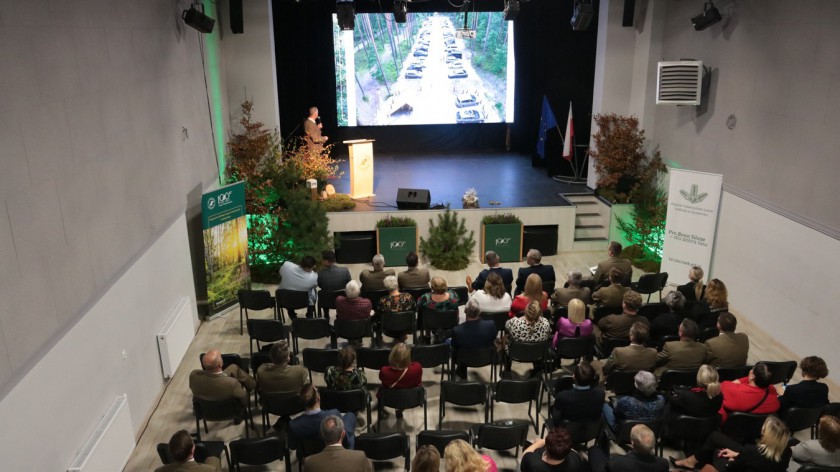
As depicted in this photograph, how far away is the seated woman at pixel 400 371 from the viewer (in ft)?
19.3

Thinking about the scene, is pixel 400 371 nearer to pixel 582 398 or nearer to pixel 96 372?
pixel 582 398

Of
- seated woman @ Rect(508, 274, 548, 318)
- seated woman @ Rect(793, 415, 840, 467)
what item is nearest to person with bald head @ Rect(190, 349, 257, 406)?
seated woman @ Rect(508, 274, 548, 318)

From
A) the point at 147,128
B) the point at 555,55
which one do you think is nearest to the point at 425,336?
the point at 147,128

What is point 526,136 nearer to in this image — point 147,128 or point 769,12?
point 769,12

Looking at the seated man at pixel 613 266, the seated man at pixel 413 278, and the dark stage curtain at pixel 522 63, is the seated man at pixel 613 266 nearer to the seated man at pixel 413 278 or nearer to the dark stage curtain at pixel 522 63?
the seated man at pixel 413 278

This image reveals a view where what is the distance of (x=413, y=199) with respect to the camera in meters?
11.6

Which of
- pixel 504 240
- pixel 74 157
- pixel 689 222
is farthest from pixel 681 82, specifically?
pixel 74 157

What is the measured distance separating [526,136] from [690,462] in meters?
11.3

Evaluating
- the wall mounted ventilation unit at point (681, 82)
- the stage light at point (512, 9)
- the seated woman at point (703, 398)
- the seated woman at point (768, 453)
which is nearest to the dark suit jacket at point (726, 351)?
the seated woman at point (703, 398)

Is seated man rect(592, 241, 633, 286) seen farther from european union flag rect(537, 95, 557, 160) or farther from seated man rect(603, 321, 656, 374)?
european union flag rect(537, 95, 557, 160)

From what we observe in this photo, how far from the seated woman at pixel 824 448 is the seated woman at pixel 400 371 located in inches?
122

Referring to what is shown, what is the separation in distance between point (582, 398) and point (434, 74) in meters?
11.0

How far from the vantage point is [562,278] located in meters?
10.8

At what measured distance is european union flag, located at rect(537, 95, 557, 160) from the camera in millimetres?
14273
